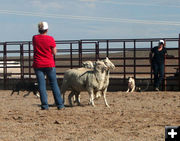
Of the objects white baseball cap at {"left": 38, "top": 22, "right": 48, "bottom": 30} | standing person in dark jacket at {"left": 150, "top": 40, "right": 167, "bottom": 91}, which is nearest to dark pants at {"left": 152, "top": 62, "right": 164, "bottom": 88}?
standing person in dark jacket at {"left": 150, "top": 40, "right": 167, "bottom": 91}

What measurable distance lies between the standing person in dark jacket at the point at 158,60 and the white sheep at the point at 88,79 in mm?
5508

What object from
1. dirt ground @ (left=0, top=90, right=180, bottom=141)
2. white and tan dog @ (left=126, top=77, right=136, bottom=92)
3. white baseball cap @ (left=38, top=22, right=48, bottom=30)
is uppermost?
white baseball cap @ (left=38, top=22, right=48, bottom=30)

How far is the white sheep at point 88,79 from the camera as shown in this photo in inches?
438

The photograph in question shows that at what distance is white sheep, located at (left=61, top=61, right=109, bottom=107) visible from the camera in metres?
11.1

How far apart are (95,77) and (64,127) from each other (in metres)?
4.06

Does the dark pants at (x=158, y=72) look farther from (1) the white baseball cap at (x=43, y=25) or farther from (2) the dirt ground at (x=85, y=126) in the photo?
(1) the white baseball cap at (x=43, y=25)

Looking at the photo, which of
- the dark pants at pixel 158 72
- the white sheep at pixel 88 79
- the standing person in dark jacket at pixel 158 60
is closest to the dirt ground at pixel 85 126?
the white sheep at pixel 88 79

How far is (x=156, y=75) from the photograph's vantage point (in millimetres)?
16797

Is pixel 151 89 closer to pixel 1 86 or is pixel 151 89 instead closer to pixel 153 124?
pixel 1 86

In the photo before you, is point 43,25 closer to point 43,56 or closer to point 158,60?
point 43,56

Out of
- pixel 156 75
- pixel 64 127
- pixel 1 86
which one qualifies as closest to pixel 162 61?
pixel 156 75

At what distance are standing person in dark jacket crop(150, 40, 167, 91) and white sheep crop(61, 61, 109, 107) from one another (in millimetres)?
5508

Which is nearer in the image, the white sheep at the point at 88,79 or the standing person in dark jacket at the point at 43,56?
the standing person in dark jacket at the point at 43,56

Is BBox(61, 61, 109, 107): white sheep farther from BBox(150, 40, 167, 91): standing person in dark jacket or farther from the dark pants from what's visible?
the dark pants
